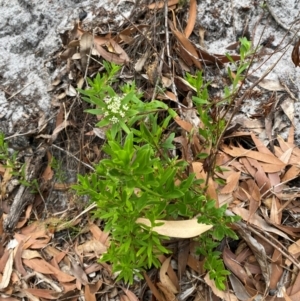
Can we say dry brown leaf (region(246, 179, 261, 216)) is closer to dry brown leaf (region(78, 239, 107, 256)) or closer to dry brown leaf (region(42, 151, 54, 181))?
dry brown leaf (region(78, 239, 107, 256))

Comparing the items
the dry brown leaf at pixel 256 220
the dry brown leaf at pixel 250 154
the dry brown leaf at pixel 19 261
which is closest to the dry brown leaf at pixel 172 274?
the dry brown leaf at pixel 256 220

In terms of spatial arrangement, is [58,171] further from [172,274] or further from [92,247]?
[172,274]

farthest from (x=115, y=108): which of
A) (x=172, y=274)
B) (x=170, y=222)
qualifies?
(x=172, y=274)

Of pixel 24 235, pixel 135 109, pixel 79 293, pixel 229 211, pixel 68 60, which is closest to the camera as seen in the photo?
pixel 135 109

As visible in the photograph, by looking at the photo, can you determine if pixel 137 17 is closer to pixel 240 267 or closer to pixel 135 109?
pixel 135 109

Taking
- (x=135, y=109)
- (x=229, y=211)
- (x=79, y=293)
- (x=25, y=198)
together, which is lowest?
(x=79, y=293)

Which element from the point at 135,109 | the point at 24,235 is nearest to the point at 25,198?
the point at 24,235

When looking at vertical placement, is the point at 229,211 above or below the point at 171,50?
below
